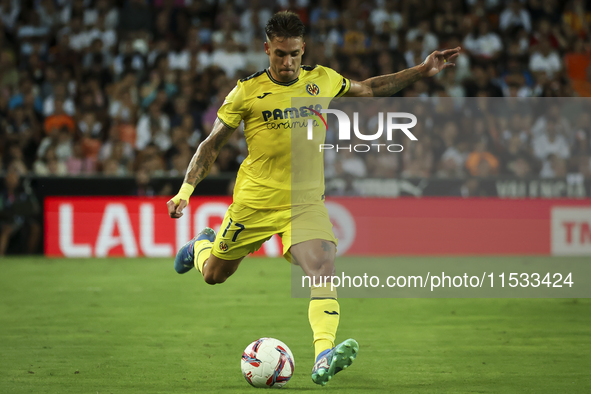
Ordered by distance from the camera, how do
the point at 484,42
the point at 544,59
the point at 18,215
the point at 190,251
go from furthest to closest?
the point at 484,42 < the point at 544,59 < the point at 18,215 < the point at 190,251

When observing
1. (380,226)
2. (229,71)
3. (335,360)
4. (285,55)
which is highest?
(229,71)

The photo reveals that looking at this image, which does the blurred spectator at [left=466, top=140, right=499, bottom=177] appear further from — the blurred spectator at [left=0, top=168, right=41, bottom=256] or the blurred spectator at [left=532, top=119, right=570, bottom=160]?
the blurred spectator at [left=0, top=168, right=41, bottom=256]

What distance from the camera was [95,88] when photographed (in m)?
14.7

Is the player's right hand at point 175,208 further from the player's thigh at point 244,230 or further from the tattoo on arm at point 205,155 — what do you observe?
the player's thigh at point 244,230

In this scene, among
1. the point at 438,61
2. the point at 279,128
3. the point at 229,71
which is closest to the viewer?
the point at 279,128

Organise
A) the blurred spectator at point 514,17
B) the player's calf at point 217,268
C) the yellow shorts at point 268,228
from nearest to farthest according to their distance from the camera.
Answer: the yellow shorts at point 268,228, the player's calf at point 217,268, the blurred spectator at point 514,17

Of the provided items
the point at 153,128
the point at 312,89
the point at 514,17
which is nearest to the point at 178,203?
the point at 312,89

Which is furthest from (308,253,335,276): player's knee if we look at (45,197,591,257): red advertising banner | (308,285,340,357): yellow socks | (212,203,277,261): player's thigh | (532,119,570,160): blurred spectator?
(532,119,570,160): blurred spectator

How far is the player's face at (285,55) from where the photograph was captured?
4977 mm

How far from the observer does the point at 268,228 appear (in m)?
5.36

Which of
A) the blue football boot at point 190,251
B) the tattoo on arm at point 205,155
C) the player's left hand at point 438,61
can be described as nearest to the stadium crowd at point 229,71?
the blue football boot at point 190,251

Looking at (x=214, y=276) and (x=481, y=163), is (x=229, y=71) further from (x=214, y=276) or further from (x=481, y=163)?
(x=214, y=276)

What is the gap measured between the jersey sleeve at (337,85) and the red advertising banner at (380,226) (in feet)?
22.2

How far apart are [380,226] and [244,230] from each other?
6.95 meters
